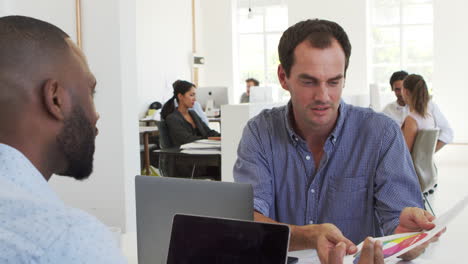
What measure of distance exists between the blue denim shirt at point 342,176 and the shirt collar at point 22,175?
3.69ft

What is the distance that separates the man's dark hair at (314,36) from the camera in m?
1.71

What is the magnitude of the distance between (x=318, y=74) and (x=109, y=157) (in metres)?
2.24

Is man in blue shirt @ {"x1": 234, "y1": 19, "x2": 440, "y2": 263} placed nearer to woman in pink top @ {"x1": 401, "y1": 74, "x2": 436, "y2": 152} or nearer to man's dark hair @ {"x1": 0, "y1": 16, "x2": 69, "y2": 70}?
man's dark hair @ {"x1": 0, "y1": 16, "x2": 69, "y2": 70}

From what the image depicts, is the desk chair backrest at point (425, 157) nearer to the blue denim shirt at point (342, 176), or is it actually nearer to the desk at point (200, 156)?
the desk at point (200, 156)

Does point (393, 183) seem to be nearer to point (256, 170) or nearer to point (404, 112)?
point (256, 170)

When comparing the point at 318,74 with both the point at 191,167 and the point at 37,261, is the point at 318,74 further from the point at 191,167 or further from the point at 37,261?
the point at 191,167

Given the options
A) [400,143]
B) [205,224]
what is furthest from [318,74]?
[205,224]

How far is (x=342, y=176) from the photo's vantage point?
1.72 metres

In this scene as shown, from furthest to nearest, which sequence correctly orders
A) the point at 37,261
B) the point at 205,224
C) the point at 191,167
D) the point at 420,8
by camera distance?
1. the point at 420,8
2. the point at 191,167
3. the point at 205,224
4. the point at 37,261

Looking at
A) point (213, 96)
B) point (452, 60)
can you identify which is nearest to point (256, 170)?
point (213, 96)

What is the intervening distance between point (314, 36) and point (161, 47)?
310 inches

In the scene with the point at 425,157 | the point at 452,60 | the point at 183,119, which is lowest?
the point at 425,157

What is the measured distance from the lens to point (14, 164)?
597 millimetres

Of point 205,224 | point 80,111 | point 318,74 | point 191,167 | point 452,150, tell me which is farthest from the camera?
point 452,150
